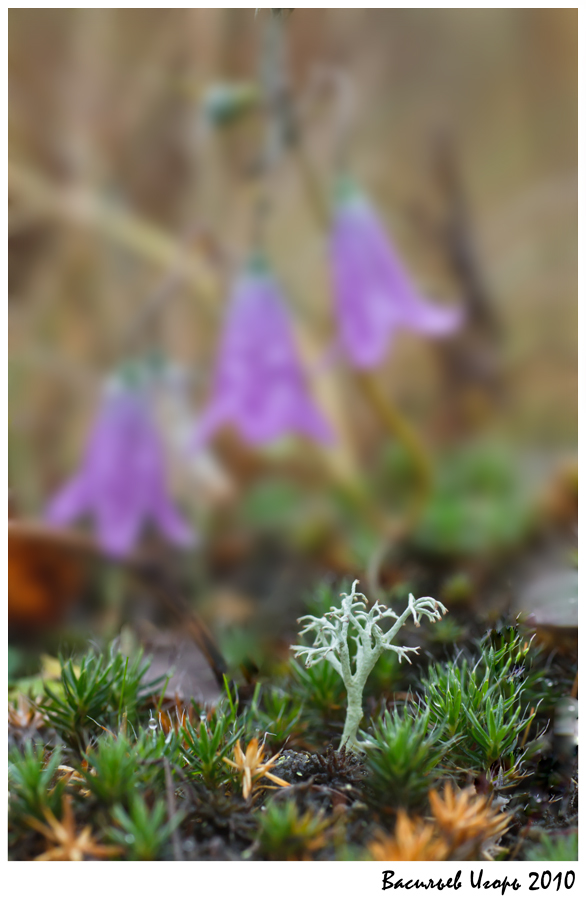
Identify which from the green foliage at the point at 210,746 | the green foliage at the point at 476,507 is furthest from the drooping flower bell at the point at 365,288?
the green foliage at the point at 210,746

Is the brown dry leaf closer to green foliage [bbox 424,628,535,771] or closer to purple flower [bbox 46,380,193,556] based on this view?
purple flower [bbox 46,380,193,556]

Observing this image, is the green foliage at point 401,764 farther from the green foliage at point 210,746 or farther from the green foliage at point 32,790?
the green foliage at point 32,790

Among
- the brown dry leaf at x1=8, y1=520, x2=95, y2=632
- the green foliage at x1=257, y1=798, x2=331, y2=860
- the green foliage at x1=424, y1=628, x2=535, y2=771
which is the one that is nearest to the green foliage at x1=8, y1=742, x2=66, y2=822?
the green foliage at x1=257, y1=798, x2=331, y2=860

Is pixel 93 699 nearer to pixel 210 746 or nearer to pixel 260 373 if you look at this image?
pixel 210 746
